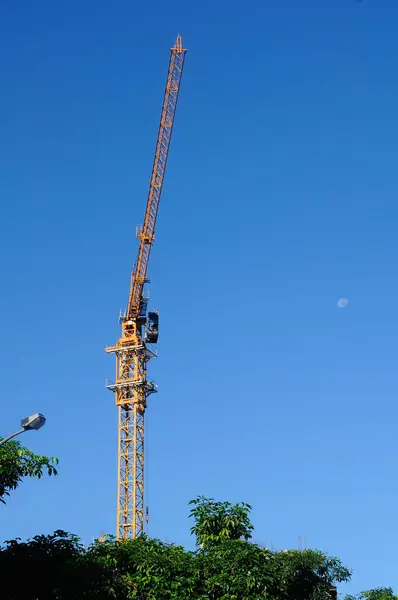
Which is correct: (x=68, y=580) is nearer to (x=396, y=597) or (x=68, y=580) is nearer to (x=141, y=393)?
(x=396, y=597)

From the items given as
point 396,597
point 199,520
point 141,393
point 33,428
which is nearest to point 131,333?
point 141,393

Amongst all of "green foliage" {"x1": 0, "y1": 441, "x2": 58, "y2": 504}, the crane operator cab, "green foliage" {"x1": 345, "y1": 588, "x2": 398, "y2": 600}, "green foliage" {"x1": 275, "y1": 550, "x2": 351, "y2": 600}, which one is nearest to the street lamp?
"green foliage" {"x1": 0, "y1": 441, "x2": 58, "y2": 504}

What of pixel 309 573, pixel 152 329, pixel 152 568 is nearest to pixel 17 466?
pixel 152 568

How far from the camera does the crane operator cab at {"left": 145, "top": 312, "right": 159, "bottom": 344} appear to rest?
13525 centimetres

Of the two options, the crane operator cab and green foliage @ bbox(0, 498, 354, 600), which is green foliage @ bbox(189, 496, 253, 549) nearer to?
green foliage @ bbox(0, 498, 354, 600)

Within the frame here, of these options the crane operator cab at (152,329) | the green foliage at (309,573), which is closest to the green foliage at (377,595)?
the green foliage at (309,573)

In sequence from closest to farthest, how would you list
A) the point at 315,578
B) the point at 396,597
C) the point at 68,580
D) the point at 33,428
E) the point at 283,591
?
the point at 33,428 < the point at 68,580 < the point at 283,591 < the point at 315,578 < the point at 396,597

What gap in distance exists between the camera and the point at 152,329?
136 meters

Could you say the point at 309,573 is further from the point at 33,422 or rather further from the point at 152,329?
the point at 152,329

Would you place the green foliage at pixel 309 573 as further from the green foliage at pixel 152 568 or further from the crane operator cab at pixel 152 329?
the crane operator cab at pixel 152 329

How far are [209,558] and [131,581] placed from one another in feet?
17.7

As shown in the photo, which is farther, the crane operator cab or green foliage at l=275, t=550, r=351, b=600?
the crane operator cab

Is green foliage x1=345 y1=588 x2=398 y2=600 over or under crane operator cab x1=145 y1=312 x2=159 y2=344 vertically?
under

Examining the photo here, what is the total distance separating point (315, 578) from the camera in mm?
76375
